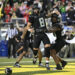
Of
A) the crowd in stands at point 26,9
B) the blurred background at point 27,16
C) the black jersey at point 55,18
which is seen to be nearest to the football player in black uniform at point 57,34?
the black jersey at point 55,18

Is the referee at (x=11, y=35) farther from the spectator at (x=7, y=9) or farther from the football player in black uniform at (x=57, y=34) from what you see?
the football player in black uniform at (x=57, y=34)

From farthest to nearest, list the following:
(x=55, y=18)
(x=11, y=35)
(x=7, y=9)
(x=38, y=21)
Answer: (x=7, y=9) < (x=11, y=35) < (x=38, y=21) < (x=55, y=18)

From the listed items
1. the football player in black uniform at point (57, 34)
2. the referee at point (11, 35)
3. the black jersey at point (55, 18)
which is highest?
the black jersey at point (55, 18)

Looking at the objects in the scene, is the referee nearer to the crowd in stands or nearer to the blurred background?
the blurred background

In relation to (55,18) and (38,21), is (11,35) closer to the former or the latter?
(38,21)

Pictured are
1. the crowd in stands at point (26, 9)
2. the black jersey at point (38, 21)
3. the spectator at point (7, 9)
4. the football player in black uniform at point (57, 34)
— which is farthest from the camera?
the spectator at point (7, 9)

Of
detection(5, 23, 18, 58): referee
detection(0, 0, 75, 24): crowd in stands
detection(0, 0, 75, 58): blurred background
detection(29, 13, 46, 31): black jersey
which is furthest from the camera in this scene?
detection(0, 0, 75, 24): crowd in stands

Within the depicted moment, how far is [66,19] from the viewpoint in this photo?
76.9ft

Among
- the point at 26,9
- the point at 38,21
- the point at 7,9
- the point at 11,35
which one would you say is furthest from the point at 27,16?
the point at 38,21

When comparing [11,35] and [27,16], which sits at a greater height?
[27,16]

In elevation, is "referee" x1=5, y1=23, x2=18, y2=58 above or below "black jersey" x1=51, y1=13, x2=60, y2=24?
below

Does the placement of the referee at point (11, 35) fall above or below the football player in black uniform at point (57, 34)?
below

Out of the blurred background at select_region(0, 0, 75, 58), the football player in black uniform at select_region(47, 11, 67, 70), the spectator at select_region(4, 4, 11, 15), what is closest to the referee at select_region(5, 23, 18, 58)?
the blurred background at select_region(0, 0, 75, 58)

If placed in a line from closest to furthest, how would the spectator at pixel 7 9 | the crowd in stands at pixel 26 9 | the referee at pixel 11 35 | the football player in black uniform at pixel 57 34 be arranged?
the football player in black uniform at pixel 57 34 → the referee at pixel 11 35 → the crowd in stands at pixel 26 9 → the spectator at pixel 7 9
